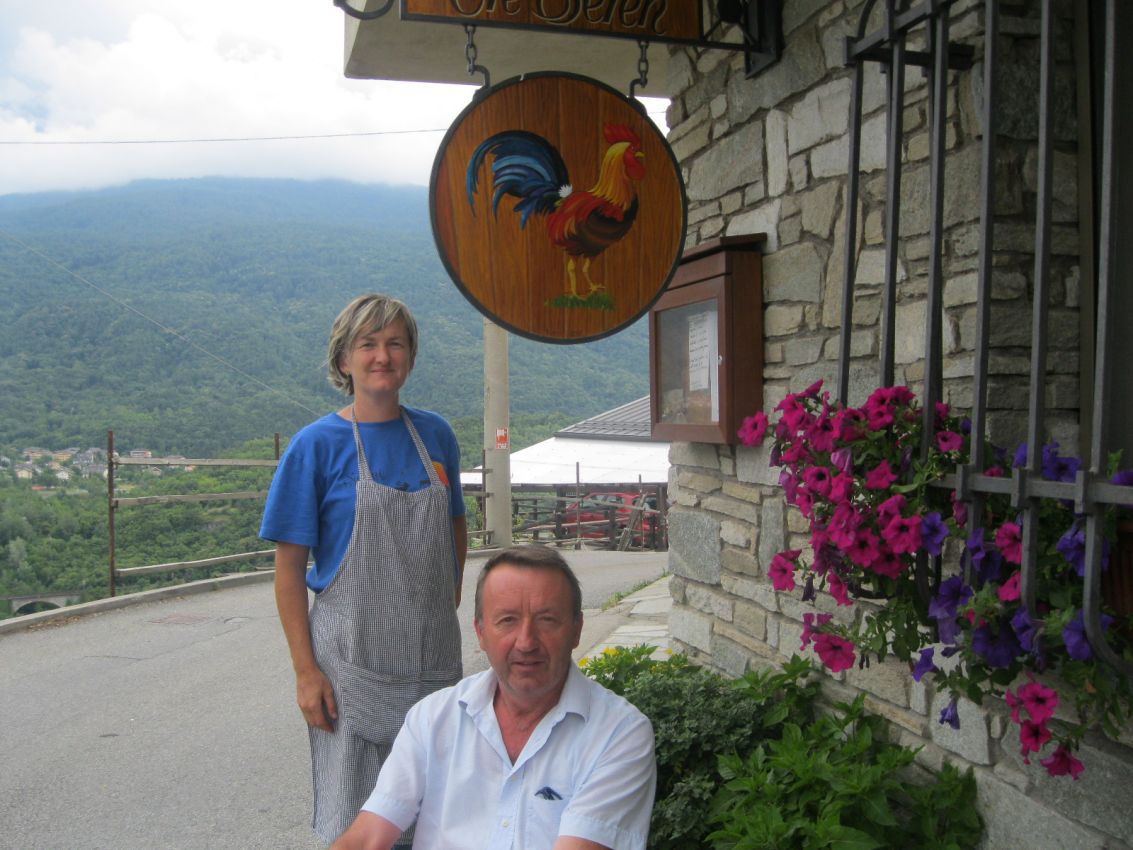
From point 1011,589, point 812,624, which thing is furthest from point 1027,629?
point 812,624

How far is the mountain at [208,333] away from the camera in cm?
2619

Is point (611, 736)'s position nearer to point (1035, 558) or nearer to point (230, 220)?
point (1035, 558)

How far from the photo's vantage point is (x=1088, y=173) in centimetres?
223

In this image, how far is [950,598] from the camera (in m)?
1.81

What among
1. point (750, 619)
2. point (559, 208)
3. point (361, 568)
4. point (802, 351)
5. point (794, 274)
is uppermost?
point (559, 208)

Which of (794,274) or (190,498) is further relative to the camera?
(190,498)

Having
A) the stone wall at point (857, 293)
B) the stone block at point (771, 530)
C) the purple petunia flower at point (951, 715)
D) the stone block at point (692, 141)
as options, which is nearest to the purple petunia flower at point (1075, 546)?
the purple petunia flower at point (951, 715)

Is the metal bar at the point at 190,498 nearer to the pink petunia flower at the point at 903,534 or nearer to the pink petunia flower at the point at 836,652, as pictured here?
the pink petunia flower at the point at 836,652

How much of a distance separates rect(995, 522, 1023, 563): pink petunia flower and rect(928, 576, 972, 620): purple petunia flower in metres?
0.10

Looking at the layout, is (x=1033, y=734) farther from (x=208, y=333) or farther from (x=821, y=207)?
(x=208, y=333)

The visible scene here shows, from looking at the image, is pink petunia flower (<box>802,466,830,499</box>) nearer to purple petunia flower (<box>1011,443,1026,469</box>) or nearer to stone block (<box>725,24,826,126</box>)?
purple petunia flower (<box>1011,443,1026,469</box>)

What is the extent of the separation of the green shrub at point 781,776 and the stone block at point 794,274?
1.09 m

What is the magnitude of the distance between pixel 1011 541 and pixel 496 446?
12.5 m

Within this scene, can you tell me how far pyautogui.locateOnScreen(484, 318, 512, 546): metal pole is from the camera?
45.8ft
